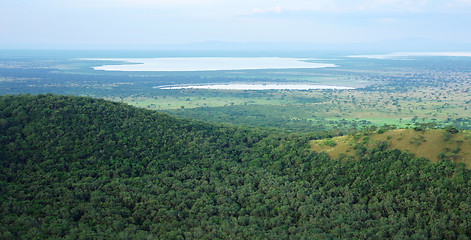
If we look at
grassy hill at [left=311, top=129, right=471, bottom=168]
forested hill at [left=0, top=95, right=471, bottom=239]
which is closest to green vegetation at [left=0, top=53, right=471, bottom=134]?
grassy hill at [left=311, top=129, right=471, bottom=168]

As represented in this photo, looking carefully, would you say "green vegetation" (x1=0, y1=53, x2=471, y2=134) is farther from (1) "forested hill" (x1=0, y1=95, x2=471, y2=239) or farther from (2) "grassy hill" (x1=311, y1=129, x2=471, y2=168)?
(1) "forested hill" (x1=0, y1=95, x2=471, y2=239)

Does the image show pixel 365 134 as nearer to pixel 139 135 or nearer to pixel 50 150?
pixel 139 135

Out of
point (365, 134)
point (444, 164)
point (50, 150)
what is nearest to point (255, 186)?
point (365, 134)

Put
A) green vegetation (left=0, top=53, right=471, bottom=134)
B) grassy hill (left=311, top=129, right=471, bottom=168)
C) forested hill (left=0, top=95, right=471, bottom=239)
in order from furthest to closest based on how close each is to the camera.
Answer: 1. green vegetation (left=0, top=53, right=471, bottom=134)
2. grassy hill (left=311, top=129, right=471, bottom=168)
3. forested hill (left=0, top=95, right=471, bottom=239)

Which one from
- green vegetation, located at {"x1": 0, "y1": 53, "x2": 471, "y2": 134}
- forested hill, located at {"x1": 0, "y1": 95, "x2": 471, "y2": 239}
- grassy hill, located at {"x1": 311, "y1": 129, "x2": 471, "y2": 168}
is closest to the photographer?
forested hill, located at {"x1": 0, "y1": 95, "x2": 471, "y2": 239}

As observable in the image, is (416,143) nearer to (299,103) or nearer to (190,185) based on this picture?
(190,185)

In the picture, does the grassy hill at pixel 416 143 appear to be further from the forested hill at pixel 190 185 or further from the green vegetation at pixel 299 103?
the green vegetation at pixel 299 103

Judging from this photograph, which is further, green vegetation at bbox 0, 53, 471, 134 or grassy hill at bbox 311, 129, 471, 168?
green vegetation at bbox 0, 53, 471, 134

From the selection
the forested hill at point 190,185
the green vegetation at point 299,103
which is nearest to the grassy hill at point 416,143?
the forested hill at point 190,185
